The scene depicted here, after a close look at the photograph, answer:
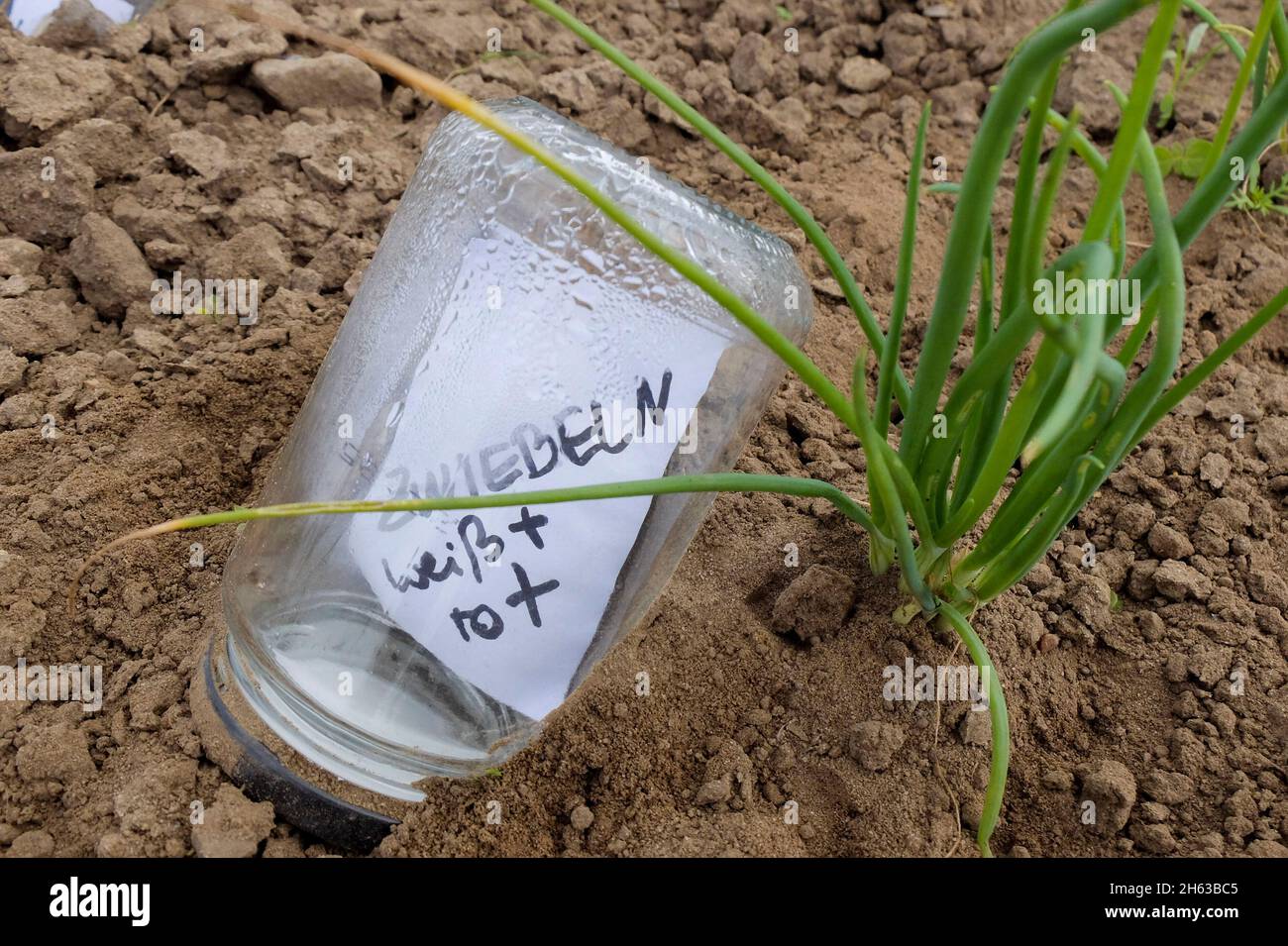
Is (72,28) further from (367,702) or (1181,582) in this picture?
(1181,582)

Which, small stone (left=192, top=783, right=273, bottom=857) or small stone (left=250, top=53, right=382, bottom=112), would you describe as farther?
small stone (left=250, top=53, right=382, bottom=112)

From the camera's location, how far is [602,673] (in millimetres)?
957

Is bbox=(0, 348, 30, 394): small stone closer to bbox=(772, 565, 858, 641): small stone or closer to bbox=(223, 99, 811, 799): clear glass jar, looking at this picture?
bbox=(223, 99, 811, 799): clear glass jar

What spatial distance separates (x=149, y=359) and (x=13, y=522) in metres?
0.23

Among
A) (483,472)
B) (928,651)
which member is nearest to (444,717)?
(483,472)

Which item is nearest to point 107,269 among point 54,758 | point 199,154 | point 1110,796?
point 199,154

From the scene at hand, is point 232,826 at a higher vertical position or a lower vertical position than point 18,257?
lower

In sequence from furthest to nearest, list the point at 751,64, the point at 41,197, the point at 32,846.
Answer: the point at 751,64, the point at 41,197, the point at 32,846

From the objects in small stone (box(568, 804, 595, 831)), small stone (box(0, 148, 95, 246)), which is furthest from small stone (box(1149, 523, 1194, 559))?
small stone (box(0, 148, 95, 246))

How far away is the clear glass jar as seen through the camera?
77cm

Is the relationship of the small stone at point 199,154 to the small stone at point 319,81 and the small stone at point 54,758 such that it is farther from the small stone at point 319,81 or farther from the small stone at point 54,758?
the small stone at point 54,758

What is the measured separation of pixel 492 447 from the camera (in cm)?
78

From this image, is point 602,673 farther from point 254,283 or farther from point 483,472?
point 254,283

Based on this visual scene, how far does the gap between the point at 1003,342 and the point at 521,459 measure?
1.10 ft
